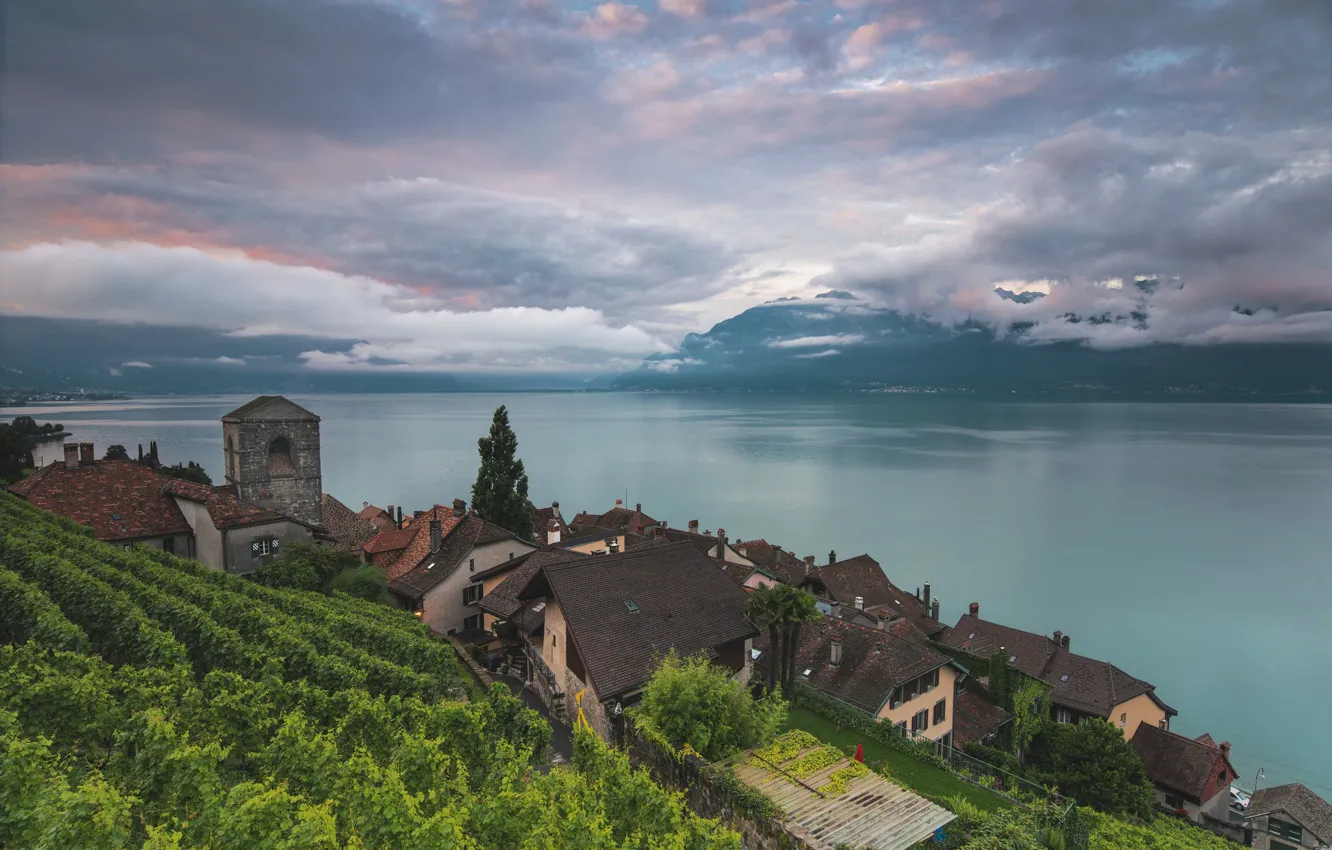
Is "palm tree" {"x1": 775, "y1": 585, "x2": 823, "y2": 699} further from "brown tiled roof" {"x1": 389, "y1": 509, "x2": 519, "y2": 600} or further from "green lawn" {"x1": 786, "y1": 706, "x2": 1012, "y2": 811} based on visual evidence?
"brown tiled roof" {"x1": 389, "y1": 509, "x2": 519, "y2": 600}

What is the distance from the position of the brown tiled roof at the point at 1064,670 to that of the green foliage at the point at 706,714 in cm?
3106

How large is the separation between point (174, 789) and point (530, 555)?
30.3 metres

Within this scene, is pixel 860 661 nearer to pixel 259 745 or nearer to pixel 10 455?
pixel 259 745

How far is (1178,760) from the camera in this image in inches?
1606

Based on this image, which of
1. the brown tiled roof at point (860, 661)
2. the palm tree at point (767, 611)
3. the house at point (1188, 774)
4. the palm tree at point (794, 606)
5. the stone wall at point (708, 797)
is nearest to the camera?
→ the stone wall at point (708, 797)

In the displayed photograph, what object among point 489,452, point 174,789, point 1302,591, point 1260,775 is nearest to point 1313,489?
point 1302,591

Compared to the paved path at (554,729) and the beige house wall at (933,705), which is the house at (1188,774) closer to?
the beige house wall at (933,705)

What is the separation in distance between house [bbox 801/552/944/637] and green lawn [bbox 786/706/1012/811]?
2399 cm

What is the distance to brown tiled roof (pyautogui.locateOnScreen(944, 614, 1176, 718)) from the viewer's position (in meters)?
41.5

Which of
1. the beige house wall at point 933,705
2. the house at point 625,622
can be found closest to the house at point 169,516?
the house at point 625,622

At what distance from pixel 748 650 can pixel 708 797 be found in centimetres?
1482

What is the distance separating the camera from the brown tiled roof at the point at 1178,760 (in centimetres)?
3919

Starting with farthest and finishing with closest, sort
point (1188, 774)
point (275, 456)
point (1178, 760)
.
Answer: point (275, 456) → point (1178, 760) → point (1188, 774)

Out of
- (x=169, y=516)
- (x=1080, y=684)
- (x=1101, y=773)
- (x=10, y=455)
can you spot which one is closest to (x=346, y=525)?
(x=169, y=516)
